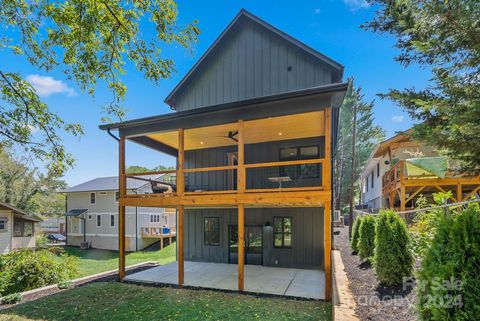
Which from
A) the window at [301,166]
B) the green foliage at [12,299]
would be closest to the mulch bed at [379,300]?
the window at [301,166]

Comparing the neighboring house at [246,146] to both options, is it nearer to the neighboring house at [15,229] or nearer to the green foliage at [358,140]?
the neighboring house at [15,229]

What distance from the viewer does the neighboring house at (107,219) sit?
2464cm

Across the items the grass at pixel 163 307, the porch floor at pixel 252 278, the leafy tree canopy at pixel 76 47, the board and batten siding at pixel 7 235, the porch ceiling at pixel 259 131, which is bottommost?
the board and batten siding at pixel 7 235

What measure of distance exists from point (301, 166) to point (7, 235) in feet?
76.6

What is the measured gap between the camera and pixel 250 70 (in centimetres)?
1116

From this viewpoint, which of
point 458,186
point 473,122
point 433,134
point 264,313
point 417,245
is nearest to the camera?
point 473,122

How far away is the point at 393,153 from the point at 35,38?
16723mm

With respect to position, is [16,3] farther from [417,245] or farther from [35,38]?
[417,245]

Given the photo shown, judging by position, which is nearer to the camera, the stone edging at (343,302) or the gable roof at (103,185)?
the stone edging at (343,302)

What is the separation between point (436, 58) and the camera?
3.93 m

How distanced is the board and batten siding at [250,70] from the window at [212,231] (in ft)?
17.1

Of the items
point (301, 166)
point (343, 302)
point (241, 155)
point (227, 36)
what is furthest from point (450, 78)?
point (227, 36)

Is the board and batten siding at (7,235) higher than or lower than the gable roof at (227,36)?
lower

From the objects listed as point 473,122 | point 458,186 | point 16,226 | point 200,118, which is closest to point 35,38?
point 200,118
